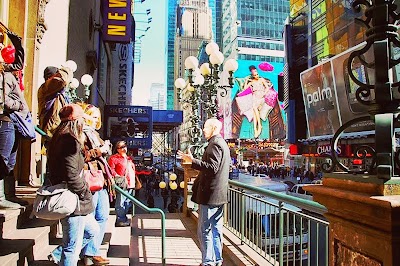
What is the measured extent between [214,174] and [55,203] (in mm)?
2004

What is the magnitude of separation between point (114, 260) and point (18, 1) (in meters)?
5.49

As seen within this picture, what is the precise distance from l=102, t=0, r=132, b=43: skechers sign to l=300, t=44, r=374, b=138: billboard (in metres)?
16.3

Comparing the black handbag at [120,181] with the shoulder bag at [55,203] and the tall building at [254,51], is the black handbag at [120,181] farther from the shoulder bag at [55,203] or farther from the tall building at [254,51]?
the tall building at [254,51]

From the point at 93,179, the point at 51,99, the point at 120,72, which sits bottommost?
the point at 93,179

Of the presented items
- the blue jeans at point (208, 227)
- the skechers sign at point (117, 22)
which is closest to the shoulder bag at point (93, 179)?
the blue jeans at point (208, 227)

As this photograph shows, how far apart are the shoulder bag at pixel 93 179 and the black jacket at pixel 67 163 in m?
0.44

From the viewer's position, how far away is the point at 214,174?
446 cm

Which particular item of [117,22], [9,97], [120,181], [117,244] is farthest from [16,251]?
[117,22]

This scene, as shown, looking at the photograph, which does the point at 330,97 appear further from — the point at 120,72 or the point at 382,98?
the point at 382,98

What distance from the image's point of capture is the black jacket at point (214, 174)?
440cm

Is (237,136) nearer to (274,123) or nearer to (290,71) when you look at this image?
(274,123)

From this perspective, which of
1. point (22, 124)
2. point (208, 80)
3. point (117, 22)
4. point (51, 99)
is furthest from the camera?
point (117, 22)

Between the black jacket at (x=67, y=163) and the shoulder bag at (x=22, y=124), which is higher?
the shoulder bag at (x=22, y=124)

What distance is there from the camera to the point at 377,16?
1810 mm
